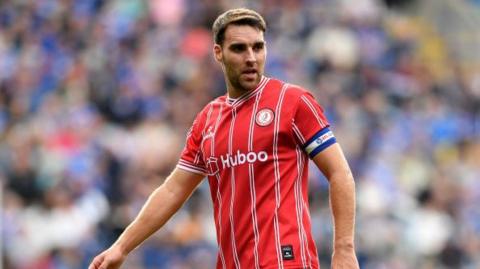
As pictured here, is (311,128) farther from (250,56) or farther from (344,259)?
(344,259)

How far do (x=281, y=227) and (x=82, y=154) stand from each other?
332 inches

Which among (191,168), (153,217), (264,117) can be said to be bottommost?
(153,217)

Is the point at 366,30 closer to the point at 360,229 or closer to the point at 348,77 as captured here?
the point at 348,77

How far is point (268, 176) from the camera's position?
7.30 m

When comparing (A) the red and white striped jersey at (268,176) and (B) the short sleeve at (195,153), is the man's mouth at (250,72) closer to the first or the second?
(A) the red and white striped jersey at (268,176)

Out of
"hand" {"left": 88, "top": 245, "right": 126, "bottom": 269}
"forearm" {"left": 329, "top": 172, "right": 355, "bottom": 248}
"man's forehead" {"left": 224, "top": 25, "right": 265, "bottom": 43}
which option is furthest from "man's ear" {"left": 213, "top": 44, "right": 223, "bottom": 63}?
"hand" {"left": 88, "top": 245, "right": 126, "bottom": 269}

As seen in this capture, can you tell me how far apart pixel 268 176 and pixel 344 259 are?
25.2 inches

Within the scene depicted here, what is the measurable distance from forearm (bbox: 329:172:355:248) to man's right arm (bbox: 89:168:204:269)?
1.08 m

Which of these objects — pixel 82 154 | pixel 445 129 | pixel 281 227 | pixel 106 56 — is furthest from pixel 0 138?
pixel 281 227

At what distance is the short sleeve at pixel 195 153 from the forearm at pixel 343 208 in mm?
985

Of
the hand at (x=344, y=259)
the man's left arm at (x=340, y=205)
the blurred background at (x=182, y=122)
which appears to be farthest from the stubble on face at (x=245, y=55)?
the blurred background at (x=182, y=122)

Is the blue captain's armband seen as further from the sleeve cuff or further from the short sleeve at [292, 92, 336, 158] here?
the sleeve cuff

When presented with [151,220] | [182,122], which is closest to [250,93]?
[151,220]

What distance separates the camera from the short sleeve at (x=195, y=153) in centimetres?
780
